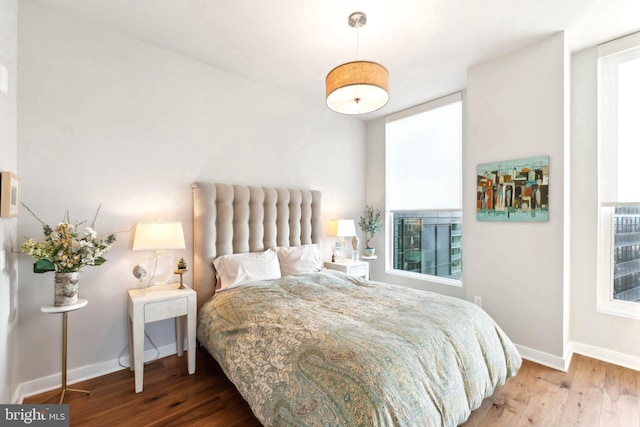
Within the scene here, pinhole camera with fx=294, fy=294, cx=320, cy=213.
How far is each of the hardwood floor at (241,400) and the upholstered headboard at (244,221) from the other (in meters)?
0.76

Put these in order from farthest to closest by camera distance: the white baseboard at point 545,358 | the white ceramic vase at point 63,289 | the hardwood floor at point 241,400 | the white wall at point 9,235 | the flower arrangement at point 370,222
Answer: the flower arrangement at point 370,222 < the white baseboard at point 545,358 < the white ceramic vase at point 63,289 < the hardwood floor at point 241,400 < the white wall at point 9,235

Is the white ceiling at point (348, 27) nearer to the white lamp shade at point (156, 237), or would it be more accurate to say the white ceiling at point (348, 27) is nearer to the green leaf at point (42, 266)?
the white lamp shade at point (156, 237)

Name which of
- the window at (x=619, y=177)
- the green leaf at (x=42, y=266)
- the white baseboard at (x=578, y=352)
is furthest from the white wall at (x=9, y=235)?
the window at (x=619, y=177)

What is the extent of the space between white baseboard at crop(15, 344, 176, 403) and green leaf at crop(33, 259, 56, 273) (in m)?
0.92

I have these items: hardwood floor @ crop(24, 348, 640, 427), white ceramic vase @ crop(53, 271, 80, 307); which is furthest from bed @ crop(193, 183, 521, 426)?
white ceramic vase @ crop(53, 271, 80, 307)

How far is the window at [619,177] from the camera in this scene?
2635 mm

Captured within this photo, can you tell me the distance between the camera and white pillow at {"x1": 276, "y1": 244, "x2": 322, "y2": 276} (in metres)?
3.22

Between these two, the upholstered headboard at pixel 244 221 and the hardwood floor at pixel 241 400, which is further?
the upholstered headboard at pixel 244 221

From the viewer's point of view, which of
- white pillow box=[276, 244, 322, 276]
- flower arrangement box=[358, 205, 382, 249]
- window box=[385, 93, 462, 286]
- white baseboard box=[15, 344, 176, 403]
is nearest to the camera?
white baseboard box=[15, 344, 176, 403]

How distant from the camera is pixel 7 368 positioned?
71.8 inches

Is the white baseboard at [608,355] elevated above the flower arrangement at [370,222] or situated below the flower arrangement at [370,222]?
below

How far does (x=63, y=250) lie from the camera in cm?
201

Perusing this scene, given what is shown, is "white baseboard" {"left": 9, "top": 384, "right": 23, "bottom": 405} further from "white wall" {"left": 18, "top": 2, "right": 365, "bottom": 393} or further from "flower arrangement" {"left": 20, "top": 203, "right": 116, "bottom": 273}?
"flower arrangement" {"left": 20, "top": 203, "right": 116, "bottom": 273}

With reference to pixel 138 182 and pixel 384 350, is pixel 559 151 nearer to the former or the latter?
pixel 384 350
